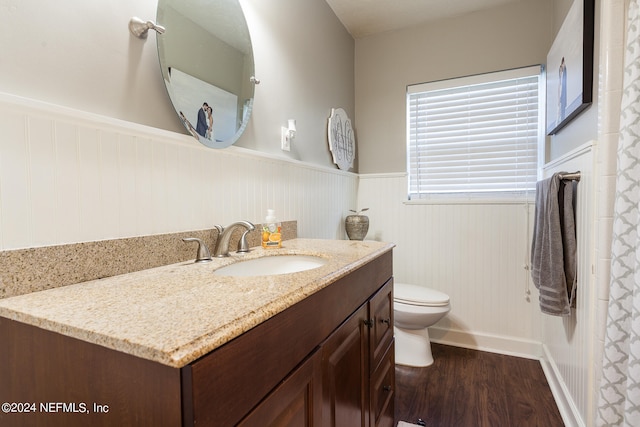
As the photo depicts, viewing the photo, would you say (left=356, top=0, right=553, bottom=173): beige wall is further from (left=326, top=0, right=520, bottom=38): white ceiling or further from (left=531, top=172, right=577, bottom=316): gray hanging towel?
(left=531, top=172, right=577, bottom=316): gray hanging towel

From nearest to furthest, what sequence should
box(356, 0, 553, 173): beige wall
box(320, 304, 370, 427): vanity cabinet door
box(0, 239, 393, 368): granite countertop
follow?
1. box(0, 239, 393, 368): granite countertop
2. box(320, 304, 370, 427): vanity cabinet door
3. box(356, 0, 553, 173): beige wall

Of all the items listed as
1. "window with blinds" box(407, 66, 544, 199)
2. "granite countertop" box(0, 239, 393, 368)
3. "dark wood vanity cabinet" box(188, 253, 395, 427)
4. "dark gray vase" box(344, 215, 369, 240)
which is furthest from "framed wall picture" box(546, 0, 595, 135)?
"granite countertop" box(0, 239, 393, 368)

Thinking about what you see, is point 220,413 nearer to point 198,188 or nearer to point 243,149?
point 198,188

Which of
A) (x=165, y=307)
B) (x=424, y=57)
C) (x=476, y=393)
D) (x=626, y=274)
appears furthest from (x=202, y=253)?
(x=424, y=57)

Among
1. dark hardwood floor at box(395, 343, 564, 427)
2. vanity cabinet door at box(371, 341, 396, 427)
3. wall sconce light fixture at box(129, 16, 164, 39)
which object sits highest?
wall sconce light fixture at box(129, 16, 164, 39)

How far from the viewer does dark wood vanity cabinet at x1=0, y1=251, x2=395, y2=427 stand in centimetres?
43

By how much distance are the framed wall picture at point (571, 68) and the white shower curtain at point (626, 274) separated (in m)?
0.38

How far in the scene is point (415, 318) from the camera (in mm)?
1898

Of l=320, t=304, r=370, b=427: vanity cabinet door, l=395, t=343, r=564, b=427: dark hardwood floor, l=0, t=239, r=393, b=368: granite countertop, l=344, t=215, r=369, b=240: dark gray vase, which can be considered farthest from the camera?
l=344, t=215, r=369, b=240: dark gray vase

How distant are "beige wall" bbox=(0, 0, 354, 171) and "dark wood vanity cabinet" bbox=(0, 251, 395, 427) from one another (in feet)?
1.71

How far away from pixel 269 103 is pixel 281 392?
126 cm

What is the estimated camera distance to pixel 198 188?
107 cm

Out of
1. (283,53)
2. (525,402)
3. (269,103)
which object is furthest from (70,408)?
(525,402)

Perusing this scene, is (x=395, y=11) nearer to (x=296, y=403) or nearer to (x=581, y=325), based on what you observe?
(x=581, y=325)
